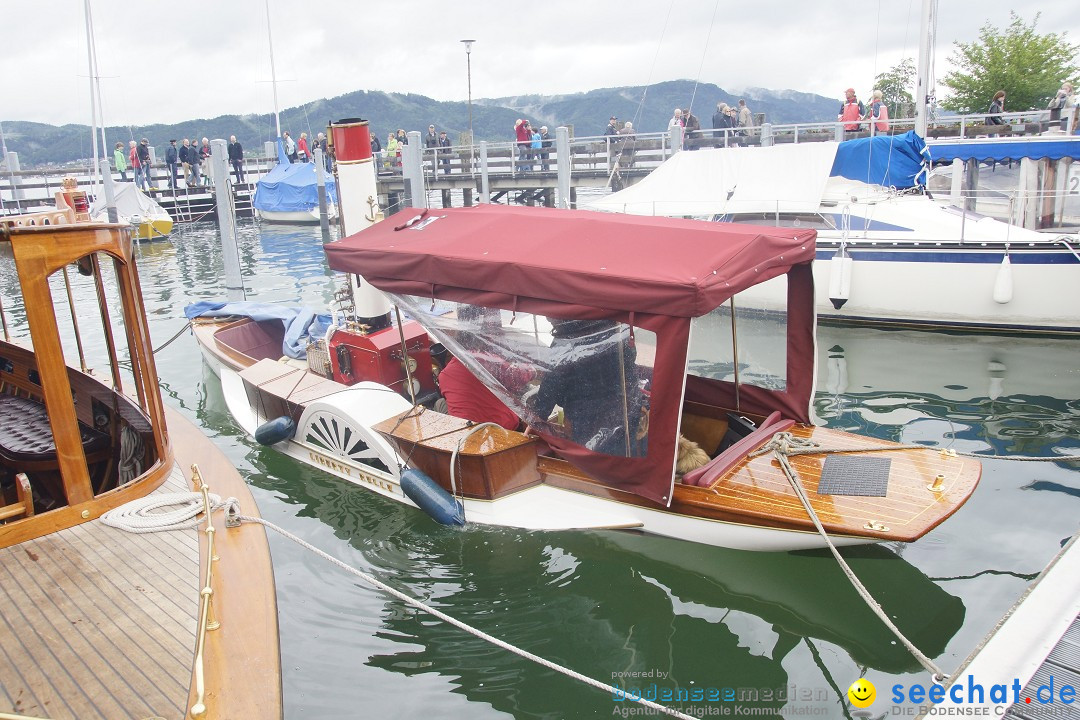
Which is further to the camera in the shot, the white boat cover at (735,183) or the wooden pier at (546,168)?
the wooden pier at (546,168)

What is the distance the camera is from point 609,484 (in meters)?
5.70

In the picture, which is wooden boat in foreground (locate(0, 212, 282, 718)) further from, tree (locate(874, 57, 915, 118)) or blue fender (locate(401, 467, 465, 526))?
→ tree (locate(874, 57, 915, 118))

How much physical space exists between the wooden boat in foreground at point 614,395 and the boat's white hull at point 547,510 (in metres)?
0.02

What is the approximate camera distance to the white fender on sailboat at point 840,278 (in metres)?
12.2

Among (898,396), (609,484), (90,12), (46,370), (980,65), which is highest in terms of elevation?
(90,12)

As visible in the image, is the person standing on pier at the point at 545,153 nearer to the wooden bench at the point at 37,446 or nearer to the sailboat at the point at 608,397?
the sailboat at the point at 608,397

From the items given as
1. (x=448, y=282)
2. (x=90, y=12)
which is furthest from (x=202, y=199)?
(x=448, y=282)

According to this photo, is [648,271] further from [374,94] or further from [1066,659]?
[374,94]

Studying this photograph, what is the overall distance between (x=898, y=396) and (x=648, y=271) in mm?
5825

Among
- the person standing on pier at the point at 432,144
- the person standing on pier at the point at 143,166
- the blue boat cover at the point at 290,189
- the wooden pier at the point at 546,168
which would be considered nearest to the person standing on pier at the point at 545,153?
the wooden pier at the point at 546,168

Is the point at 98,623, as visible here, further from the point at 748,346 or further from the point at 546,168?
the point at 546,168

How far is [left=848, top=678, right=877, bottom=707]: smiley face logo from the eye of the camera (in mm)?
4469

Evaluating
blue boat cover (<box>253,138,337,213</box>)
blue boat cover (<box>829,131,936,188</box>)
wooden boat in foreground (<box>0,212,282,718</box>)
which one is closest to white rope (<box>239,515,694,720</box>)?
wooden boat in foreground (<box>0,212,282,718</box>)

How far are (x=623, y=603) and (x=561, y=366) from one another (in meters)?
1.75
